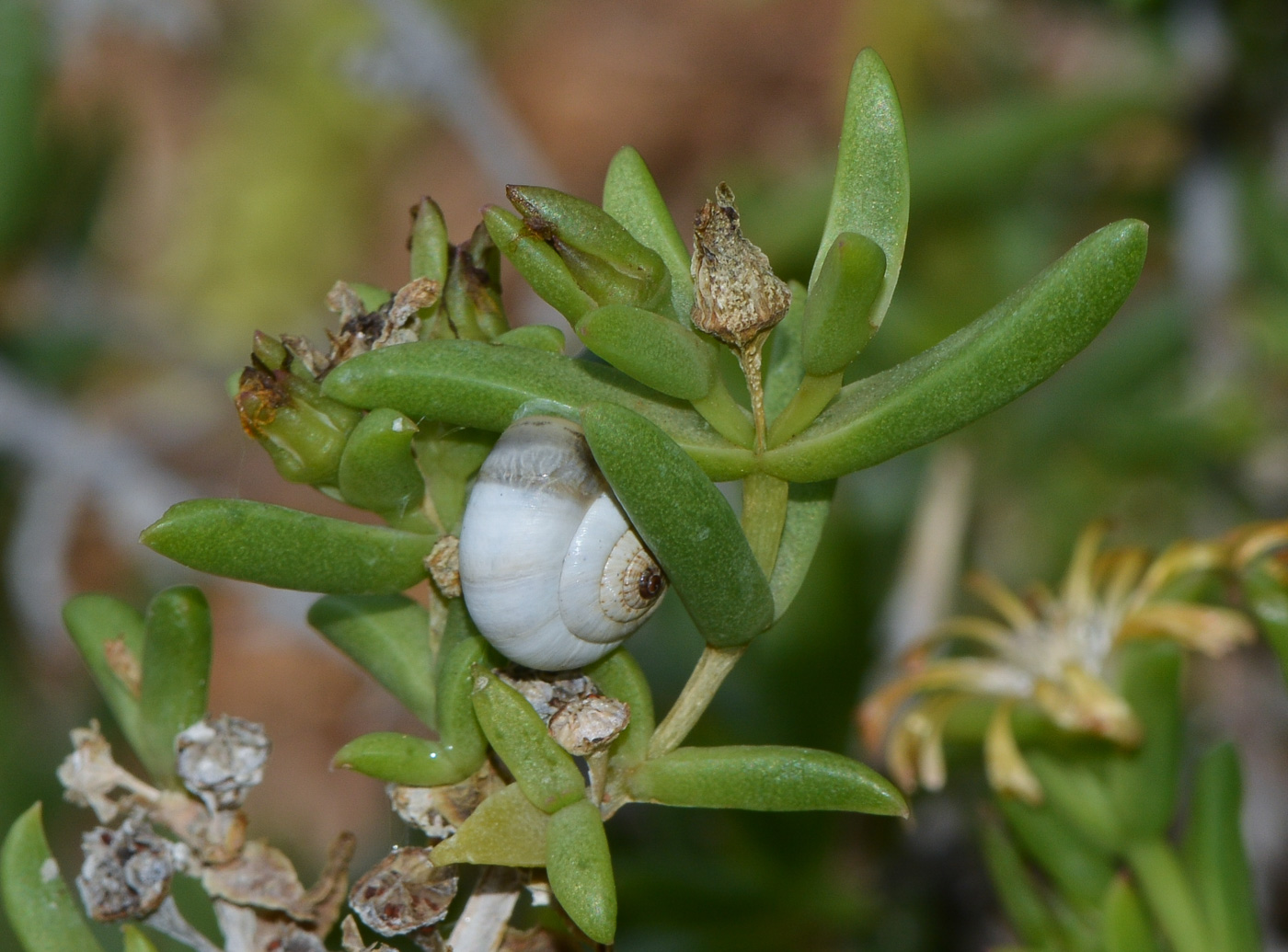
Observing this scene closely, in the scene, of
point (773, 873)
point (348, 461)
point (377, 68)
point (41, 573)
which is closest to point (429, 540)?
point (348, 461)

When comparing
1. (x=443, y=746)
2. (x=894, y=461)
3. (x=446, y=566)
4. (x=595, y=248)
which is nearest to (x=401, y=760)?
(x=443, y=746)

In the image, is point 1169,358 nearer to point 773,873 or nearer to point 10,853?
point 773,873

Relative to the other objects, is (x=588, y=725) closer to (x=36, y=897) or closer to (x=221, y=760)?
(x=221, y=760)

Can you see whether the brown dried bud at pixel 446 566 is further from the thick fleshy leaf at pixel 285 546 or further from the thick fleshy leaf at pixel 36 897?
the thick fleshy leaf at pixel 36 897

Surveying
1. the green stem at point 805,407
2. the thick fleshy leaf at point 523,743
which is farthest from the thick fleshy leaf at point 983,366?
the thick fleshy leaf at point 523,743

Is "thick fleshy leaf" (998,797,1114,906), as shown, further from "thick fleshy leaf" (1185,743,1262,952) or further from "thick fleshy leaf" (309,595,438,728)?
"thick fleshy leaf" (309,595,438,728)

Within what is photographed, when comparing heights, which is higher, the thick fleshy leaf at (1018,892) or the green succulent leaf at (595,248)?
the green succulent leaf at (595,248)
